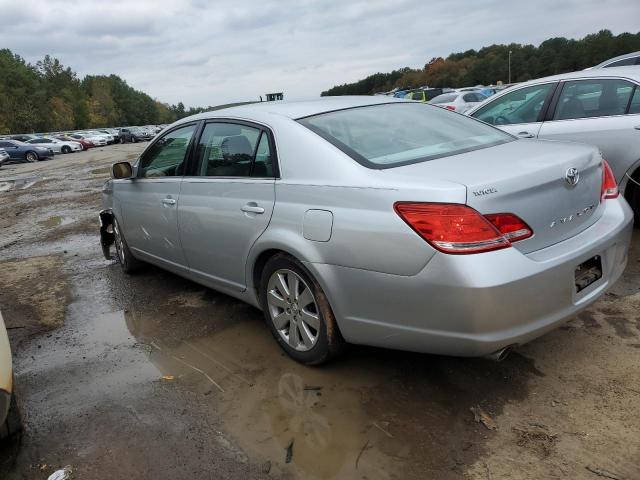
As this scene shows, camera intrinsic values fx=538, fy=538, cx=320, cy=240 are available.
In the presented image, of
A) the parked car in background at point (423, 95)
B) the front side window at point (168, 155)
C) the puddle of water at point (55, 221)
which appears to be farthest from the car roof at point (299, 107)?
the parked car in background at point (423, 95)

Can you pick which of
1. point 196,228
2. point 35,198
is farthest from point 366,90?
point 196,228

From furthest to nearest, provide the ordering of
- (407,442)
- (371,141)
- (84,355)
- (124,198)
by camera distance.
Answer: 1. (124,198)
2. (84,355)
3. (371,141)
4. (407,442)

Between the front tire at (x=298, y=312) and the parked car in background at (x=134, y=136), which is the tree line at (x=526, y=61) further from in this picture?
the front tire at (x=298, y=312)

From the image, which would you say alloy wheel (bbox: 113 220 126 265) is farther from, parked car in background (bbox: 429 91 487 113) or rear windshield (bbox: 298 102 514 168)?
parked car in background (bbox: 429 91 487 113)

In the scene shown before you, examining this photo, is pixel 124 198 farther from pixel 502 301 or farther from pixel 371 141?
pixel 502 301

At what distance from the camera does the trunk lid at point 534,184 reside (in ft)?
8.00

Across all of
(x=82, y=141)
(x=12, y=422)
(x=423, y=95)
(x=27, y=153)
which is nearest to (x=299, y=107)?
(x=12, y=422)

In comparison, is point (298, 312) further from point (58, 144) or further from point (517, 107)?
point (58, 144)

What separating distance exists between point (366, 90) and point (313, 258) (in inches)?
5109

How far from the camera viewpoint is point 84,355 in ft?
12.5

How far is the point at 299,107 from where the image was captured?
3562mm

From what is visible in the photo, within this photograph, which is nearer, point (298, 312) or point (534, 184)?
point (534, 184)

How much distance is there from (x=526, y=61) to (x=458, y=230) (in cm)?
10085

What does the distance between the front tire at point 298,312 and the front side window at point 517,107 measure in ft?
11.7
